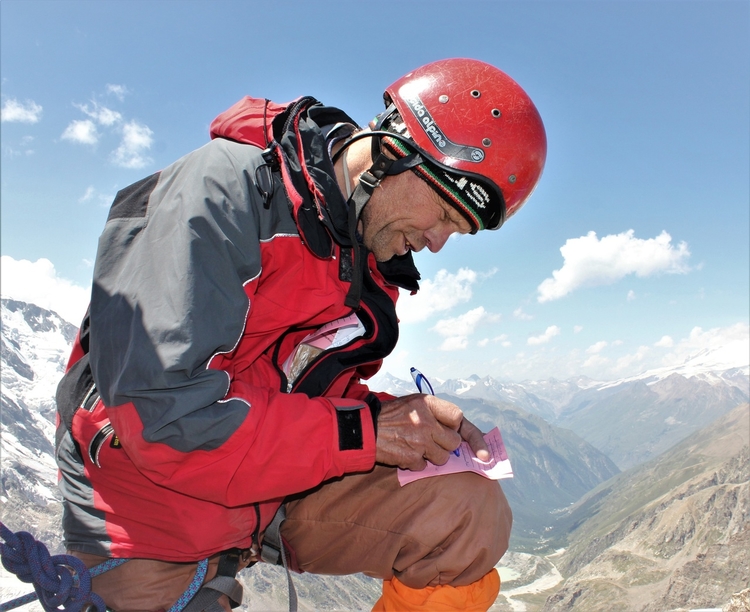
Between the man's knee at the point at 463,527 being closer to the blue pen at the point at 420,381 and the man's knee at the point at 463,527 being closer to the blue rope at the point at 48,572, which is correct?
the blue pen at the point at 420,381

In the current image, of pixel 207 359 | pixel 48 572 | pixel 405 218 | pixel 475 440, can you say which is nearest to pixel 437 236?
pixel 405 218

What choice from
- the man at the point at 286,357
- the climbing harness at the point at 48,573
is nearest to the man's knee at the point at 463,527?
the man at the point at 286,357

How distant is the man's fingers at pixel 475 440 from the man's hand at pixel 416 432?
0.40m

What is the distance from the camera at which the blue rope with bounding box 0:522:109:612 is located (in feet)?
11.4

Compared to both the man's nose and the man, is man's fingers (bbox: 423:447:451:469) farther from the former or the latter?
the man's nose

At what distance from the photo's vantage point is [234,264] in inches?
132

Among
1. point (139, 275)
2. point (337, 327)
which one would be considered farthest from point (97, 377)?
point (337, 327)

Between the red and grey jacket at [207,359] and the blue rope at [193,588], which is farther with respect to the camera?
the blue rope at [193,588]

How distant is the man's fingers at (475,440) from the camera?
4.39m

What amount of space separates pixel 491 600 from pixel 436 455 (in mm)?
1287

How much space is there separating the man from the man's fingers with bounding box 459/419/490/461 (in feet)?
0.13

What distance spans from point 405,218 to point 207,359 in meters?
2.21

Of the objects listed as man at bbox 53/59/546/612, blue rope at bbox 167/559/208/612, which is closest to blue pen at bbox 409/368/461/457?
man at bbox 53/59/546/612

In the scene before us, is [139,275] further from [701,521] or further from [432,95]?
[701,521]
